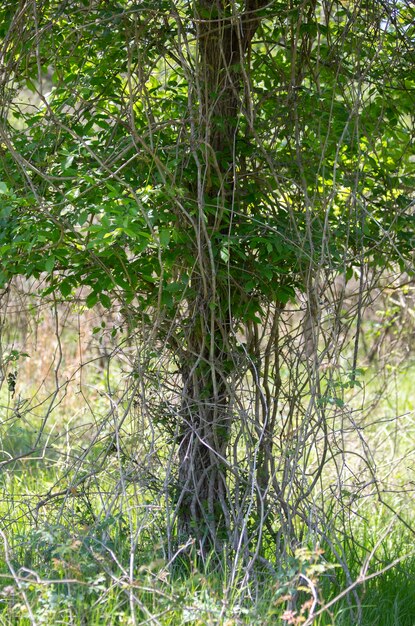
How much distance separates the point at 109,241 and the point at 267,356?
127 cm

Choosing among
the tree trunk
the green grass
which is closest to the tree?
the tree trunk

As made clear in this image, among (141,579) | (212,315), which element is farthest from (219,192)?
(141,579)

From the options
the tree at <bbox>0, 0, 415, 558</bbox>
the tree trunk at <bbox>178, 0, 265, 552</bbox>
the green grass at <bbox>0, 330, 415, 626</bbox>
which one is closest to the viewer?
the green grass at <bbox>0, 330, 415, 626</bbox>

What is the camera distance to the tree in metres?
3.62

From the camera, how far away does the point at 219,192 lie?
382 centimetres

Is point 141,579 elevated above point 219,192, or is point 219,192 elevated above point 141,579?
point 219,192

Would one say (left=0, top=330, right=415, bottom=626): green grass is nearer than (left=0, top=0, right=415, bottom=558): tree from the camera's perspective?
Yes

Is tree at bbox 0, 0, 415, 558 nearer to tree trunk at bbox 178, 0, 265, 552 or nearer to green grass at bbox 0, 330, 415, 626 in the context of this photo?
tree trunk at bbox 178, 0, 265, 552

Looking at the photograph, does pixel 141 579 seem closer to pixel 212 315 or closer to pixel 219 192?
pixel 212 315

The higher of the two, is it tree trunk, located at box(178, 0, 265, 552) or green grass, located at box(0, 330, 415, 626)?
tree trunk, located at box(178, 0, 265, 552)

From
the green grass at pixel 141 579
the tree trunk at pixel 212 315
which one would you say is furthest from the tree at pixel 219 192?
the green grass at pixel 141 579

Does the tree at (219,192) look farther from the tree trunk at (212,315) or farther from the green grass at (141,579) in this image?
the green grass at (141,579)

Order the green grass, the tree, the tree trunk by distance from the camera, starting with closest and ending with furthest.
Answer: the green grass, the tree, the tree trunk

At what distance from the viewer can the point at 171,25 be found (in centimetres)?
396
